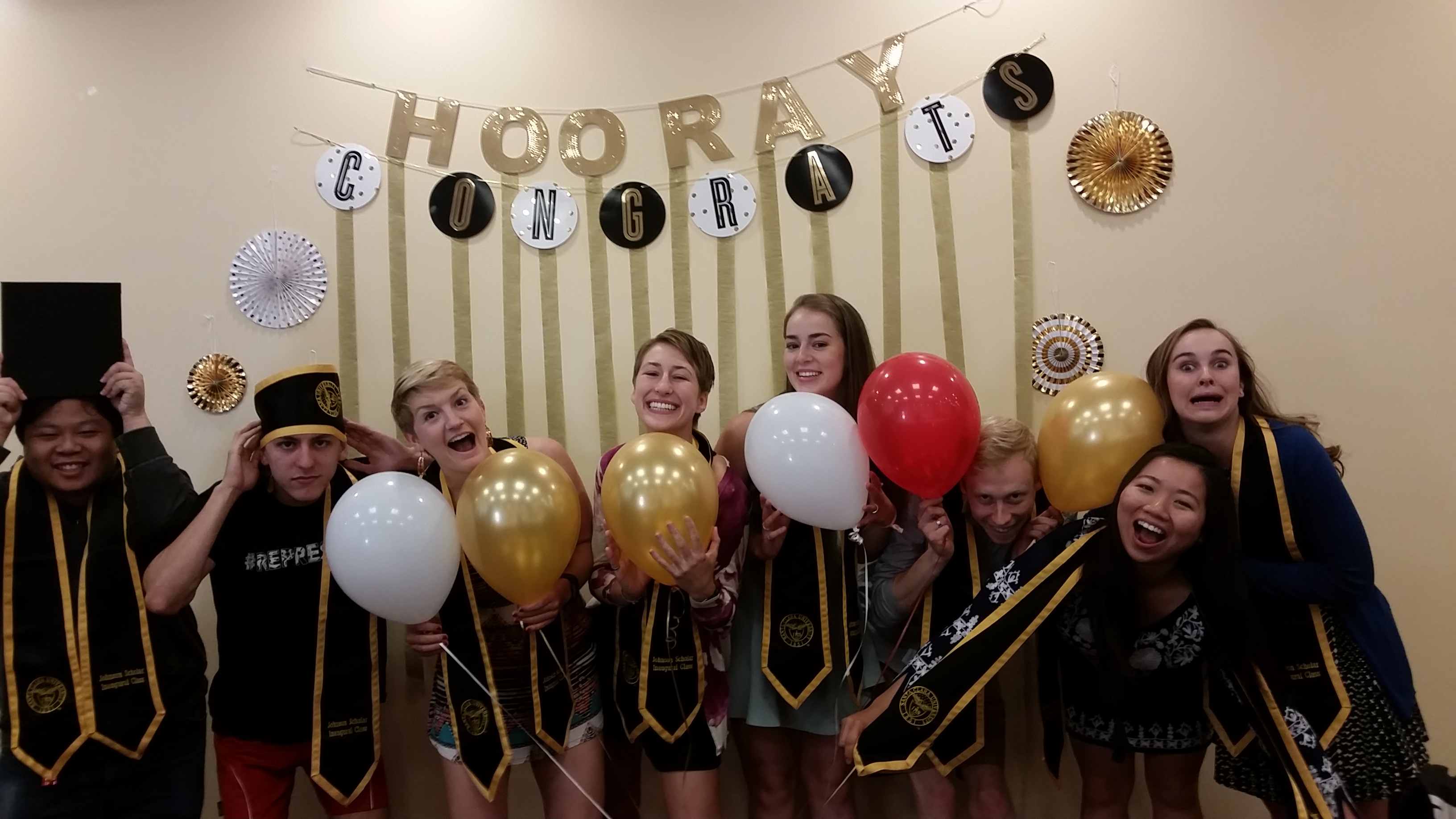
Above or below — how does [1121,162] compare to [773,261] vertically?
above

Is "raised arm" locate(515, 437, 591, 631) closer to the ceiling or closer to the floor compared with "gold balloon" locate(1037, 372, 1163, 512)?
closer to the floor

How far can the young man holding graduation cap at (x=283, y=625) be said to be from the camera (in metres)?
1.75

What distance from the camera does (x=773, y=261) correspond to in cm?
232

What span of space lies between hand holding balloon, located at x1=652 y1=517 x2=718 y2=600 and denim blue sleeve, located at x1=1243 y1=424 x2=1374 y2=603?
107cm

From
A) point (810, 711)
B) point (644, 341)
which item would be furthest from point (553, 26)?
point (810, 711)

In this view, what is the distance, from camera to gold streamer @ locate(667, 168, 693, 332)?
2.35 m

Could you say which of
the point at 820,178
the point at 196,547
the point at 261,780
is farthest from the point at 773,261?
the point at 261,780

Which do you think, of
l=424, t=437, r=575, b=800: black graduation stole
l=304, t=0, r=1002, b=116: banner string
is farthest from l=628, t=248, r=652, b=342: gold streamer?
l=424, t=437, r=575, b=800: black graduation stole

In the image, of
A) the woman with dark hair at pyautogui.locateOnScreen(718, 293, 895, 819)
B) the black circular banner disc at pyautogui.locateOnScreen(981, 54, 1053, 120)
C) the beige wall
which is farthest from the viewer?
the black circular banner disc at pyautogui.locateOnScreen(981, 54, 1053, 120)

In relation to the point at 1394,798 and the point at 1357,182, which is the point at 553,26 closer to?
the point at 1357,182

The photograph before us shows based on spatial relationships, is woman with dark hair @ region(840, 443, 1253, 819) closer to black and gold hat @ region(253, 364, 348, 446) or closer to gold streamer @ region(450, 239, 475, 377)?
black and gold hat @ region(253, 364, 348, 446)

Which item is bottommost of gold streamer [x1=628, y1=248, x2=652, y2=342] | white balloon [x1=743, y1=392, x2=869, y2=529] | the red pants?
the red pants

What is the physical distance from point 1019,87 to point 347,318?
2021 millimetres

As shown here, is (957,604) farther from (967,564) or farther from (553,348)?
(553,348)
